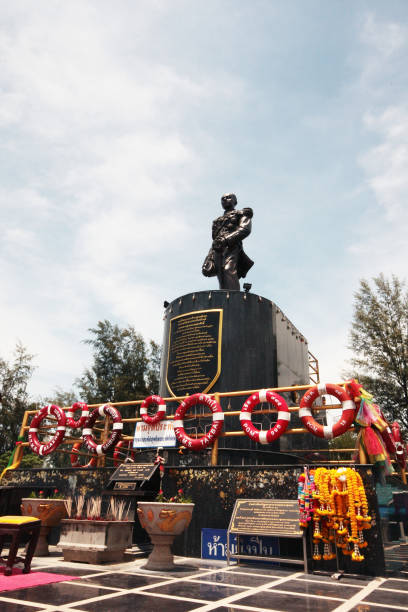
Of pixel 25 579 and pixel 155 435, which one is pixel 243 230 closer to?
pixel 155 435

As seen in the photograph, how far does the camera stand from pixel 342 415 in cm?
894

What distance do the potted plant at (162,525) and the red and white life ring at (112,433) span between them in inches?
135

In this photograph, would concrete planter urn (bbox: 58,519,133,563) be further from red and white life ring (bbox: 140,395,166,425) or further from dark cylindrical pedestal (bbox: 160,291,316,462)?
dark cylindrical pedestal (bbox: 160,291,316,462)

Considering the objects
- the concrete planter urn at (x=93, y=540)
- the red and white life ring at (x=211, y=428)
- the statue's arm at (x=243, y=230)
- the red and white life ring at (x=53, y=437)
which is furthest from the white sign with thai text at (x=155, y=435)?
the statue's arm at (x=243, y=230)

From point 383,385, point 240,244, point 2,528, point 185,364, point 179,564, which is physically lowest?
point 179,564

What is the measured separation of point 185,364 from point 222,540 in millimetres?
5516

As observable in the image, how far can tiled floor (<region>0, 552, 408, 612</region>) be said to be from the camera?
16.8ft

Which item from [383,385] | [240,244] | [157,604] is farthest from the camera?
[383,385]

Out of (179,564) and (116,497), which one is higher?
(116,497)

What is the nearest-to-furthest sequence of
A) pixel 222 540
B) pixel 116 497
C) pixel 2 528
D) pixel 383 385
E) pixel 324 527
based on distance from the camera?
pixel 2 528 < pixel 324 527 < pixel 222 540 < pixel 116 497 < pixel 383 385

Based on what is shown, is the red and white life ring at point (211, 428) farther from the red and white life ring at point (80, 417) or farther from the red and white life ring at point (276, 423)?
the red and white life ring at point (80, 417)

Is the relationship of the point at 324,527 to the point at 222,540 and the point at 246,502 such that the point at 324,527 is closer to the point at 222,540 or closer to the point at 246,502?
the point at 246,502

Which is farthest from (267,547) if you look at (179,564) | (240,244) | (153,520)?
(240,244)

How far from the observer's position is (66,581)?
6.47 meters
